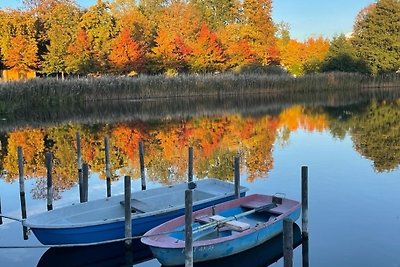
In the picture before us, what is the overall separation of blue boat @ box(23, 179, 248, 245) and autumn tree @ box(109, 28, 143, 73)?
38.4 metres

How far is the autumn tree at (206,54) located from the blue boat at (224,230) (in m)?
43.5

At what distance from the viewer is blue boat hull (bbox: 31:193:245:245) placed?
361 inches

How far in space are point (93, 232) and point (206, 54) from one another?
150ft

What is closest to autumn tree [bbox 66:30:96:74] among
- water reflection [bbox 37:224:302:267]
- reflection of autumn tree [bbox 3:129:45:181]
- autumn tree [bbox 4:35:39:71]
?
autumn tree [bbox 4:35:39:71]

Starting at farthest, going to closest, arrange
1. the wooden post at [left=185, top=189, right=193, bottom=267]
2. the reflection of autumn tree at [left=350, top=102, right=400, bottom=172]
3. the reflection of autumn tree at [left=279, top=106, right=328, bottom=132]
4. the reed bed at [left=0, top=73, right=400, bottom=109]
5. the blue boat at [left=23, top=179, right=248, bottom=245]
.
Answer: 1. the reed bed at [left=0, top=73, right=400, bottom=109]
2. the reflection of autumn tree at [left=279, top=106, right=328, bottom=132]
3. the reflection of autumn tree at [left=350, top=102, right=400, bottom=172]
4. the blue boat at [left=23, top=179, right=248, bottom=245]
5. the wooden post at [left=185, top=189, right=193, bottom=267]

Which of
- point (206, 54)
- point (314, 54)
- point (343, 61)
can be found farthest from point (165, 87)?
point (314, 54)

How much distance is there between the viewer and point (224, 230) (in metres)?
9.52

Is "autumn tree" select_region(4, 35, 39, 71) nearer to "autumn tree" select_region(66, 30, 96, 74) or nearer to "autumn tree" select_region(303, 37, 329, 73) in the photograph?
"autumn tree" select_region(66, 30, 96, 74)

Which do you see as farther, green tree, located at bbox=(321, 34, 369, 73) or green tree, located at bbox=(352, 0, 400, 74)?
green tree, located at bbox=(352, 0, 400, 74)

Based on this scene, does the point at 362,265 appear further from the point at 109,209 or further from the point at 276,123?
the point at 276,123

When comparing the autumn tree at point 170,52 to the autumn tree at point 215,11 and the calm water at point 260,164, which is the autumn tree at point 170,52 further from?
the autumn tree at point 215,11

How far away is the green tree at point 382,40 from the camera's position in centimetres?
5925

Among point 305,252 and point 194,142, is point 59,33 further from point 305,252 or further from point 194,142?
point 305,252

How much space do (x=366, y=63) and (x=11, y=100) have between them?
139 feet
